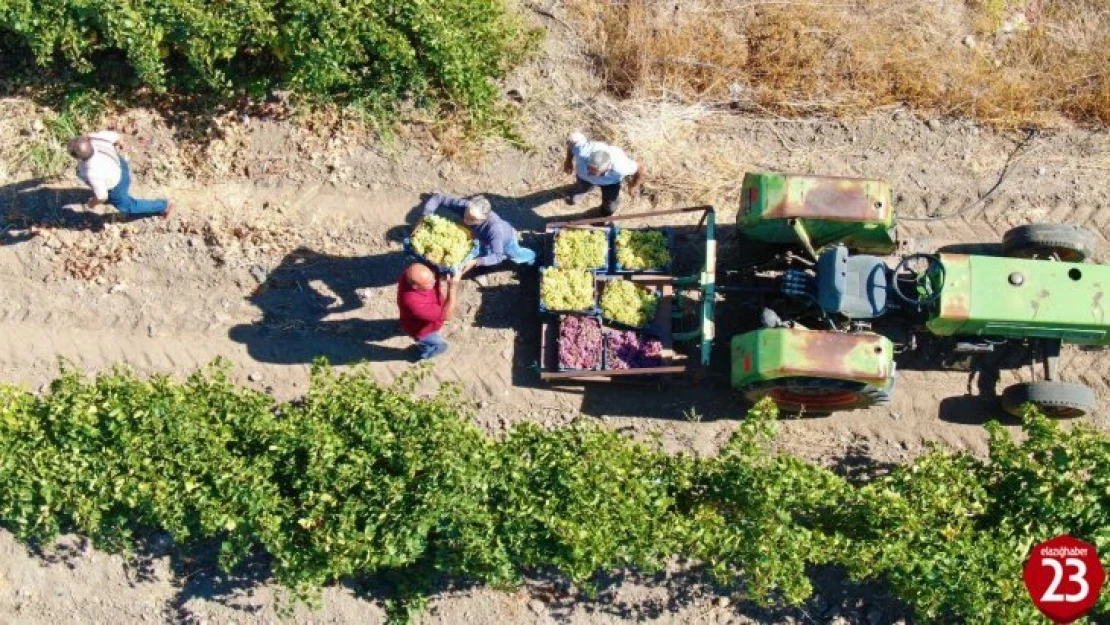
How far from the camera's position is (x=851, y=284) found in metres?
8.33

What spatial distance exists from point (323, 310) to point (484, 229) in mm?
2011

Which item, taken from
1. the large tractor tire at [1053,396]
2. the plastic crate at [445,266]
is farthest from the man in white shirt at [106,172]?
the large tractor tire at [1053,396]

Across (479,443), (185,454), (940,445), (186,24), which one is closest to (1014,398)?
(940,445)

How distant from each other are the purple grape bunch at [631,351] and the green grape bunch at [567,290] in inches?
15.0

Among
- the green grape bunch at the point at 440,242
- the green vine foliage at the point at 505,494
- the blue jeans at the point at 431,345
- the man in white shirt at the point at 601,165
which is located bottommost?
the green vine foliage at the point at 505,494

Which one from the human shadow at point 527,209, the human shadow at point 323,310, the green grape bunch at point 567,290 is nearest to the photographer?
the green grape bunch at point 567,290

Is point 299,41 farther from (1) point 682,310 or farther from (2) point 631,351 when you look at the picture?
(1) point 682,310

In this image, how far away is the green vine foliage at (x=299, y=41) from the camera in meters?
9.27

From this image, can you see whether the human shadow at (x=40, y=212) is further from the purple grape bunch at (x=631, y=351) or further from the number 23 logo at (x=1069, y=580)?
the number 23 logo at (x=1069, y=580)

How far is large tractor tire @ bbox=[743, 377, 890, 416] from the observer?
830 cm

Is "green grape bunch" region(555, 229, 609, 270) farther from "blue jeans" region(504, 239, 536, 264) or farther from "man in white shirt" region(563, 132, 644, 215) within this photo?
"man in white shirt" region(563, 132, 644, 215)

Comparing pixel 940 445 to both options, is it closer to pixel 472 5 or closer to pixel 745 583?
pixel 745 583

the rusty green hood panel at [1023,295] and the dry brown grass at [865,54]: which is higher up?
the dry brown grass at [865,54]

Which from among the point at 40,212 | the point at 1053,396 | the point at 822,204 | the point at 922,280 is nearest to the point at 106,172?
the point at 40,212
